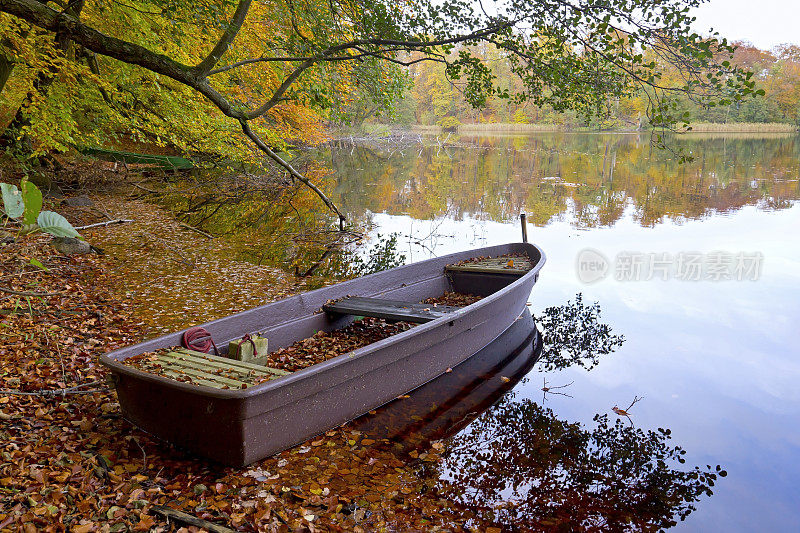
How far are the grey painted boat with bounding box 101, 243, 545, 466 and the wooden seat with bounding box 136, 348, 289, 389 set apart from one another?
0.19 meters

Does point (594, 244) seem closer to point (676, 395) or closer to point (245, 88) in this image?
point (676, 395)

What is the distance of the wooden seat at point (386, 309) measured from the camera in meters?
5.78

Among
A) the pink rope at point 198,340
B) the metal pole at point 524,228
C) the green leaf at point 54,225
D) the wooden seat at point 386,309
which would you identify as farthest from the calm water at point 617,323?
the green leaf at point 54,225

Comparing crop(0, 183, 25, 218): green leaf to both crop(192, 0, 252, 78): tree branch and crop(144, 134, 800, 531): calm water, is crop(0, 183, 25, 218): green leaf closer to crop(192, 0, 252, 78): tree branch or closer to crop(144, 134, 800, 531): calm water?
crop(144, 134, 800, 531): calm water

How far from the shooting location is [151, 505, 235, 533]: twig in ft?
10.4

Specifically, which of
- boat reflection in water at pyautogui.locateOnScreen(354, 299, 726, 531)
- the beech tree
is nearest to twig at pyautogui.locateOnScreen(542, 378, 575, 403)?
boat reflection in water at pyautogui.locateOnScreen(354, 299, 726, 531)

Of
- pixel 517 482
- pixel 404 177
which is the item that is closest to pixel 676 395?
pixel 517 482

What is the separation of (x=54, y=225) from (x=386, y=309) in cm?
456

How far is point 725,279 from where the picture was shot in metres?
10.5

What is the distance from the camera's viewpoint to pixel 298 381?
400cm

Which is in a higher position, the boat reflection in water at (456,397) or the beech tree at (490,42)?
the beech tree at (490,42)

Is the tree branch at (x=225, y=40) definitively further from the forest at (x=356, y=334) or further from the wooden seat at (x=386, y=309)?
the wooden seat at (x=386, y=309)

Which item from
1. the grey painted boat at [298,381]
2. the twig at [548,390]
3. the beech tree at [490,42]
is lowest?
the twig at [548,390]

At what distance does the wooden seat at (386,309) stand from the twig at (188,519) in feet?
9.70
